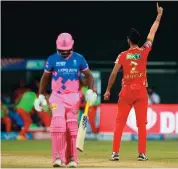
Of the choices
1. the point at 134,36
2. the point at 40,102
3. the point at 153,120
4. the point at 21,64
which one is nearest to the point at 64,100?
the point at 40,102

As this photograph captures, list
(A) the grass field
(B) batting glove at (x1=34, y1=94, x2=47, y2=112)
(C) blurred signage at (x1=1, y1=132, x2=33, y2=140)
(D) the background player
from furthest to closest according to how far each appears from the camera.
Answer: (C) blurred signage at (x1=1, y1=132, x2=33, y2=140)
(D) the background player
(A) the grass field
(B) batting glove at (x1=34, y1=94, x2=47, y2=112)

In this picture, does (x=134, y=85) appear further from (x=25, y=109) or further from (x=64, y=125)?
(x=25, y=109)

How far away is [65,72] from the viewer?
1215cm

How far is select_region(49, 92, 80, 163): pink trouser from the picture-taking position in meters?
12.0

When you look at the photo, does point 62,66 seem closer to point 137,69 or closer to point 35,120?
point 137,69

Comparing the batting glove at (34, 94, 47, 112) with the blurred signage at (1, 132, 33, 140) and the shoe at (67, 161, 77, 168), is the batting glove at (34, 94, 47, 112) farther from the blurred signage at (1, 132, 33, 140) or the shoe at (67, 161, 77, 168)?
the blurred signage at (1, 132, 33, 140)

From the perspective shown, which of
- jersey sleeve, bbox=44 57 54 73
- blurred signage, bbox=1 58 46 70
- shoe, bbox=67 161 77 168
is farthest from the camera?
blurred signage, bbox=1 58 46 70

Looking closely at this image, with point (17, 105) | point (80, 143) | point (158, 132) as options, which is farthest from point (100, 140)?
point (80, 143)

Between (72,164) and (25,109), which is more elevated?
(25,109)

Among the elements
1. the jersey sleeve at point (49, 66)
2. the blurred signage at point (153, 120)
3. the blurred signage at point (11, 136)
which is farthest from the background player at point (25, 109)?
the jersey sleeve at point (49, 66)

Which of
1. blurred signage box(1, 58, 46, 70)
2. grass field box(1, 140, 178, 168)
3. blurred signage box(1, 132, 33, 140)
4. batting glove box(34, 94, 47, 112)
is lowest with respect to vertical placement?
grass field box(1, 140, 178, 168)

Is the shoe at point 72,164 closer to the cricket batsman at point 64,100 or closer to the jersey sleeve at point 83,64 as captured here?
the cricket batsman at point 64,100

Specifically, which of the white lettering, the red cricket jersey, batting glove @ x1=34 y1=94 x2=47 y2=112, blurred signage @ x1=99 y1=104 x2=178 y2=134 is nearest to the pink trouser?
batting glove @ x1=34 y1=94 x2=47 y2=112

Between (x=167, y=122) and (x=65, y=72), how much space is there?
1039 centimetres
